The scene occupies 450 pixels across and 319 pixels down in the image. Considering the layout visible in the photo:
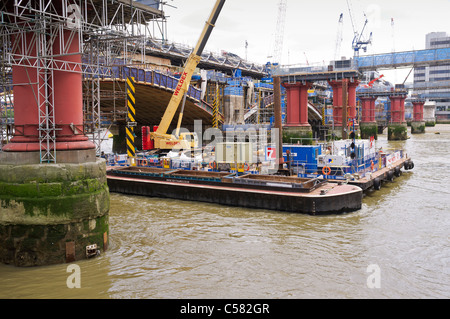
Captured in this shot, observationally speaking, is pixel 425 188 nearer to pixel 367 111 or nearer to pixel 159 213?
pixel 159 213

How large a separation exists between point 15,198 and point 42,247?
1.69 m

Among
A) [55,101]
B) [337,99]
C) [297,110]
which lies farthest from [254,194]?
[337,99]

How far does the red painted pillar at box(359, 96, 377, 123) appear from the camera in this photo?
89925 mm

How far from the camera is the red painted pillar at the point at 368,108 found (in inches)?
3540

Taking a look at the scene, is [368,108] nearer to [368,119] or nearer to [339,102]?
[368,119]

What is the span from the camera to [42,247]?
1273 centimetres

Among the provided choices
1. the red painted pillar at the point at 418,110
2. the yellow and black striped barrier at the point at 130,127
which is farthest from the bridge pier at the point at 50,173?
the red painted pillar at the point at 418,110

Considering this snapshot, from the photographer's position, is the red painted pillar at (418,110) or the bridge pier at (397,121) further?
the red painted pillar at (418,110)

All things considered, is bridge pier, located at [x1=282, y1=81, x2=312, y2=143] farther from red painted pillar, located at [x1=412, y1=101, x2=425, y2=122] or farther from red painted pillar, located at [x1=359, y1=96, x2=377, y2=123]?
red painted pillar, located at [x1=412, y1=101, x2=425, y2=122]

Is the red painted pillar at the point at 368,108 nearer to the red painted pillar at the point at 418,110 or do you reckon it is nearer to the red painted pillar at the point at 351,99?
the red painted pillar at the point at 351,99

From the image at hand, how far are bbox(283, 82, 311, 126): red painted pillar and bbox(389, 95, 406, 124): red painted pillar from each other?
39.2 meters

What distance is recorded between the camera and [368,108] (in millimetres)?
91625

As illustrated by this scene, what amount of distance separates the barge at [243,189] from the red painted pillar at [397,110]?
72389mm
